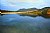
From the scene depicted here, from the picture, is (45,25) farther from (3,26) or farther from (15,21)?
(3,26)

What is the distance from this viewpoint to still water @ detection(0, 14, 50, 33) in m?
2.71

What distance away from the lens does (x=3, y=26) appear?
274 centimetres

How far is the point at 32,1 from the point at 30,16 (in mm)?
328

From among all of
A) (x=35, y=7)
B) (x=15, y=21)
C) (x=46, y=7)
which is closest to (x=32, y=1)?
(x=35, y=7)

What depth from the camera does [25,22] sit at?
276 cm

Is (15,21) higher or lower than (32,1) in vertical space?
lower

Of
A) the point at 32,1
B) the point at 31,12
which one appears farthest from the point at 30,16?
the point at 32,1

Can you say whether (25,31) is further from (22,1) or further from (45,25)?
(22,1)

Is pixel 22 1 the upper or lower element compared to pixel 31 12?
upper

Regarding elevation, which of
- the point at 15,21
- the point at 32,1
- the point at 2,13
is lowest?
the point at 15,21

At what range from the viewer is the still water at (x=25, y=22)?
271cm

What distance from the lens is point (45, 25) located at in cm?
273

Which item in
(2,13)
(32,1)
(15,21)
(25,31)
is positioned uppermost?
(32,1)

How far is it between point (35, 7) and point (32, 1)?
147 millimetres
